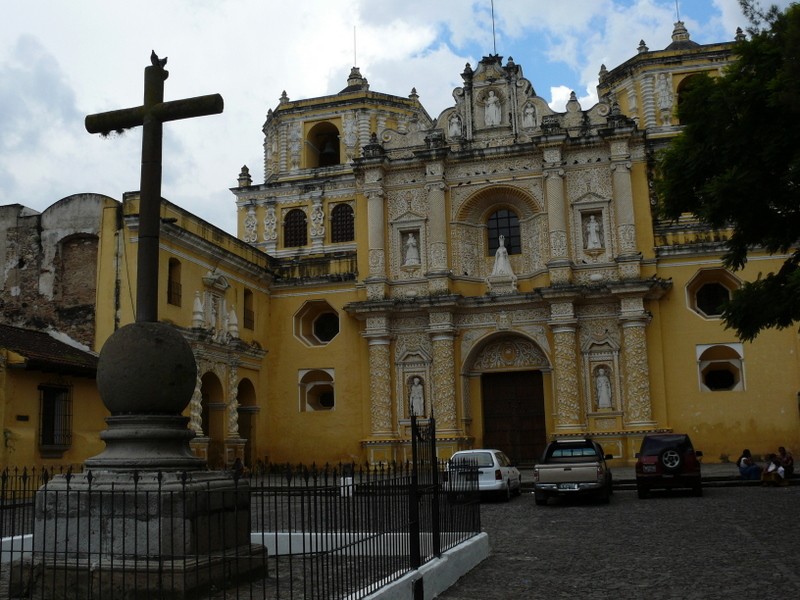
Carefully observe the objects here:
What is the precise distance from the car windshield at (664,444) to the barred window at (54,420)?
526 inches

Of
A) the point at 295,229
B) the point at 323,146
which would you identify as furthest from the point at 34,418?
the point at 323,146

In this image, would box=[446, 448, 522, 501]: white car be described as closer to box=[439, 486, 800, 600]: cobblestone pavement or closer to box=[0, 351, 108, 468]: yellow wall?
box=[439, 486, 800, 600]: cobblestone pavement

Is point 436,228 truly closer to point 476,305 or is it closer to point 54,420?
point 476,305

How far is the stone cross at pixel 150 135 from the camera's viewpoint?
8.40m

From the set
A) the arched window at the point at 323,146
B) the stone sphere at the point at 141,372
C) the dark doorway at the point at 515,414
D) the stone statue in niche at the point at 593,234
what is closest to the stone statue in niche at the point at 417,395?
the dark doorway at the point at 515,414

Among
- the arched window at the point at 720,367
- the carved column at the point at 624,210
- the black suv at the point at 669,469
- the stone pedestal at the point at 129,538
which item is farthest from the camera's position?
the carved column at the point at 624,210

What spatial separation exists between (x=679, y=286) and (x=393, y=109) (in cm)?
1551

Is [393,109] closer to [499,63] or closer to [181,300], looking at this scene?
[499,63]

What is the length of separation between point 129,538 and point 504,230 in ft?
74.0

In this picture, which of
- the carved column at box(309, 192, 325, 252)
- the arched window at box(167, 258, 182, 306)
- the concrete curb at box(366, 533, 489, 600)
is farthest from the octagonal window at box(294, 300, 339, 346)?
the concrete curb at box(366, 533, 489, 600)

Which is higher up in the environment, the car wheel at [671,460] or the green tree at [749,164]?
the green tree at [749,164]

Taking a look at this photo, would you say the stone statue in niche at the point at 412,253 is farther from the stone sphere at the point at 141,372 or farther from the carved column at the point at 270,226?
the stone sphere at the point at 141,372

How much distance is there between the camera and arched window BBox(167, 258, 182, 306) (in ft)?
75.4

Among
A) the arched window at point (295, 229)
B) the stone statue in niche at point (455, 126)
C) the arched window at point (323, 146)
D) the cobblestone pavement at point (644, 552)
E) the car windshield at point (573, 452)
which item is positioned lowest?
the cobblestone pavement at point (644, 552)
